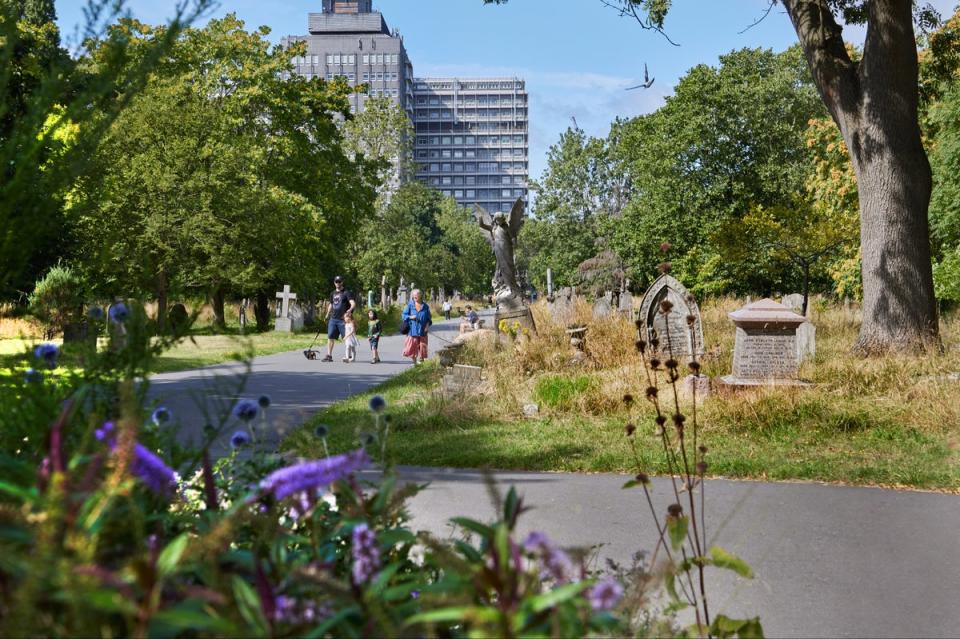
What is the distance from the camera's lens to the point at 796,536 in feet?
18.1

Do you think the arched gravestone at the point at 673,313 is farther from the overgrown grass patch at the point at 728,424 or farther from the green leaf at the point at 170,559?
the green leaf at the point at 170,559

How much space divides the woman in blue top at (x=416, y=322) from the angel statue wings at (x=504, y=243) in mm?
1966

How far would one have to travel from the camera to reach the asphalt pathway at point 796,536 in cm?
411

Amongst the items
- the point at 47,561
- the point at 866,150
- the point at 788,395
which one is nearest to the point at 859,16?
the point at 866,150

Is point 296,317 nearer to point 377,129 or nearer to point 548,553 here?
point 377,129

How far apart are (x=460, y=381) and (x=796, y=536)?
259 inches

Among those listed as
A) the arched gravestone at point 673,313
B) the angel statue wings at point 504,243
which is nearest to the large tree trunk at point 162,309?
the arched gravestone at point 673,313

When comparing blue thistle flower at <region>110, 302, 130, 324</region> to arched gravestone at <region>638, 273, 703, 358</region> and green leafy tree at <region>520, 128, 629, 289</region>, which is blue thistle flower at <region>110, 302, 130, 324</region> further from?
green leafy tree at <region>520, 128, 629, 289</region>

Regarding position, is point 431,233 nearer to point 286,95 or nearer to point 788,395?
point 286,95

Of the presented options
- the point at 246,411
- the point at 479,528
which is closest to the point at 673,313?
the point at 246,411

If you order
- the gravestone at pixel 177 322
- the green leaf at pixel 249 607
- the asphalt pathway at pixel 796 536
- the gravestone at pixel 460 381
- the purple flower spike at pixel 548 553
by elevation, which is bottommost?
the asphalt pathway at pixel 796 536

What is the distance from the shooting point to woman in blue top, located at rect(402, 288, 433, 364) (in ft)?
60.2

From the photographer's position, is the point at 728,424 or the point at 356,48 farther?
the point at 356,48

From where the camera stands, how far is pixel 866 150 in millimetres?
12977
